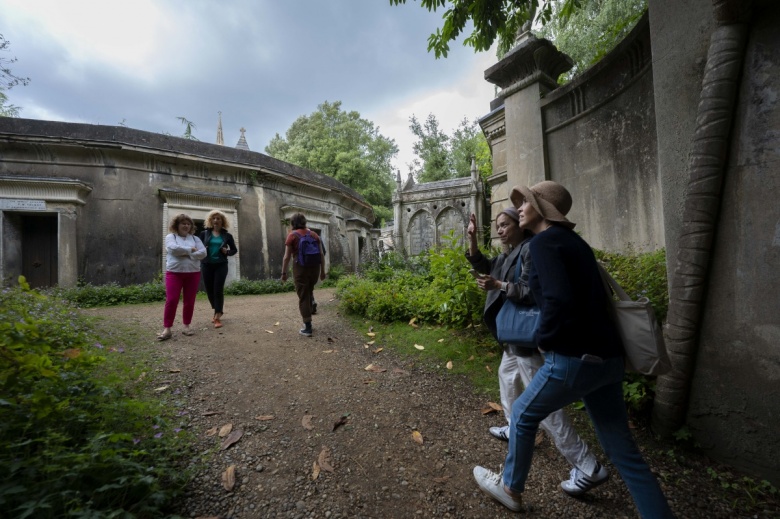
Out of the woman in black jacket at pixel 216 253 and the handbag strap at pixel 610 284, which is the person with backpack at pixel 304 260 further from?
the handbag strap at pixel 610 284

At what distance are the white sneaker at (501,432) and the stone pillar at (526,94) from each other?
3.55 metres

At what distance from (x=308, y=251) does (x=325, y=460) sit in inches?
126

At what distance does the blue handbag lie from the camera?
6.38 feet

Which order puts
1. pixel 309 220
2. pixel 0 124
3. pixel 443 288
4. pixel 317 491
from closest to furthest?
pixel 317 491, pixel 443 288, pixel 0 124, pixel 309 220

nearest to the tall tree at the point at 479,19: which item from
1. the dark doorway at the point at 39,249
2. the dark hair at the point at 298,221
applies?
the dark hair at the point at 298,221

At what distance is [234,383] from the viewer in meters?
3.50

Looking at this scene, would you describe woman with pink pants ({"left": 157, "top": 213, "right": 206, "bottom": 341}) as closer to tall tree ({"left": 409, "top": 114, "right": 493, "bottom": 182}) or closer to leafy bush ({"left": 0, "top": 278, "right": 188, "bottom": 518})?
leafy bush ({"left": 0, "top": 278, "right": 188, "bottom": 518})

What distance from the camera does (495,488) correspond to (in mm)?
1965

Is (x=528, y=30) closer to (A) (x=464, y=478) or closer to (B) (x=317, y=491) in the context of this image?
(A) (x=464, y=478)

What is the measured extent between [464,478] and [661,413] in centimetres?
152

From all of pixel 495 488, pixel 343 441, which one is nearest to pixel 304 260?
pixel 343 441

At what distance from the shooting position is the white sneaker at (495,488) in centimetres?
189

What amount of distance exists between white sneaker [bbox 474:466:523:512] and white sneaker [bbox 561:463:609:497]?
37 centimetres

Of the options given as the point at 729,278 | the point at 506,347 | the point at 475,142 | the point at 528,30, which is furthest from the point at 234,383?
the point at 475,142
